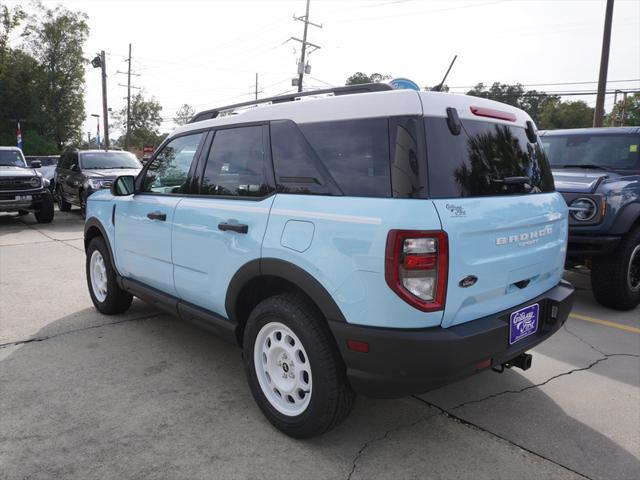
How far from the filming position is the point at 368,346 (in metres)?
2.21

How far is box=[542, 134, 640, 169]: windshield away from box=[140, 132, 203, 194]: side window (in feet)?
15.9

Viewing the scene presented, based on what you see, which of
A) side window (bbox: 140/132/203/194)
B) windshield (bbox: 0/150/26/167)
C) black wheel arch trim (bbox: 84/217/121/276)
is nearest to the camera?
side window (bbox: 140/132/203/194)

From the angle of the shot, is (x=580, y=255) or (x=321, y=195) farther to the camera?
(x=580, y=255)

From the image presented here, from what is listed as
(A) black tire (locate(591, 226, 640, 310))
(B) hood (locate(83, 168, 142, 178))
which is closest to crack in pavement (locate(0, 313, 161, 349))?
(A) black tire (locate(591, 226, 640, 310))

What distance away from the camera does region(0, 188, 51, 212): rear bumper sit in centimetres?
1102

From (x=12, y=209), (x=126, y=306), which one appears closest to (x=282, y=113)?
(x=126, y=306)

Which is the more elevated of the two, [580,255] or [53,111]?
[53,111]

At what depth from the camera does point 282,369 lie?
2.77m

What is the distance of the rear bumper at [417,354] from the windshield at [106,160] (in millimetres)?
12247

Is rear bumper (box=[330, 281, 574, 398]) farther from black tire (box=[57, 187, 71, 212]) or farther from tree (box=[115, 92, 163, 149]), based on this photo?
tree (box=[115, 92, 163, 149])

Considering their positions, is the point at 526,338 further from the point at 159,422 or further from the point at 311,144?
the point at 159,422

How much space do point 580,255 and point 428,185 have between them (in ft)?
11.3

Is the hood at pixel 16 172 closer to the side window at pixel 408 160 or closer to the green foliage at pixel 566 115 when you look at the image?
the side window at pixel 408 160

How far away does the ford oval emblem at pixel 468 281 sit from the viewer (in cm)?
222
